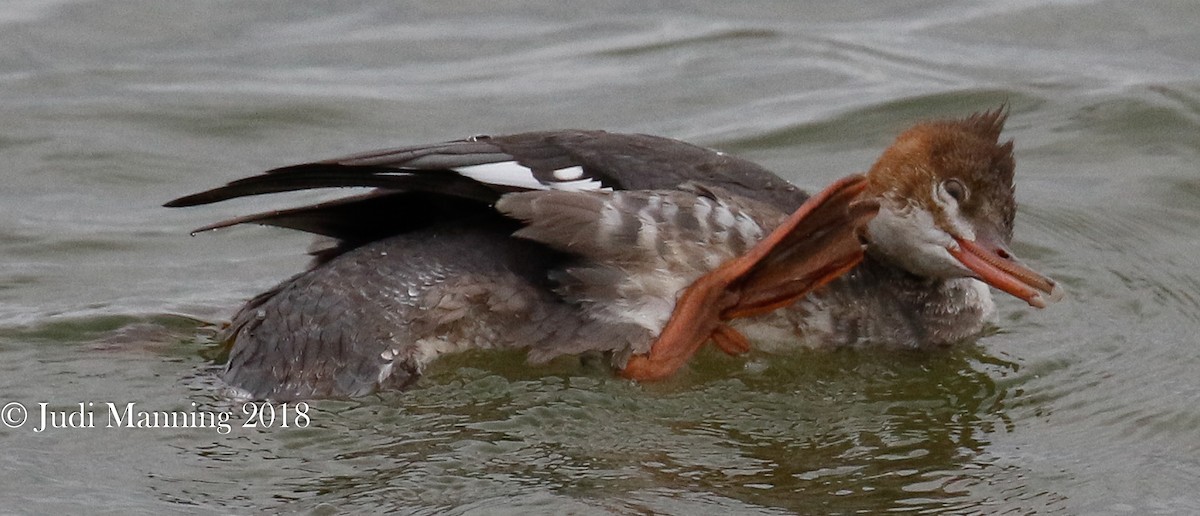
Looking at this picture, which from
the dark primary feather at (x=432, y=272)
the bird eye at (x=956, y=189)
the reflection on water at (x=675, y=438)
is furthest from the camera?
the bird eye at (x=956, y=189)

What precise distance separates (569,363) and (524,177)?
2.10 ft

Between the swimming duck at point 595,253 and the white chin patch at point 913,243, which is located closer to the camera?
the swimming duck at point 595,253

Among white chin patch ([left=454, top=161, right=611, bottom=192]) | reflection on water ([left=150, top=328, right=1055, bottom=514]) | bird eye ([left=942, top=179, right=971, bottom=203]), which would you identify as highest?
white chin patch ([left=454, top=161, right=611, bottom=192])

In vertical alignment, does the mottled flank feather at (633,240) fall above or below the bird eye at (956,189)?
below

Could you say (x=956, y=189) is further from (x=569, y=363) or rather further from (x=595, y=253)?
(x=569, y=363)

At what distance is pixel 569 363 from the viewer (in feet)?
18.8

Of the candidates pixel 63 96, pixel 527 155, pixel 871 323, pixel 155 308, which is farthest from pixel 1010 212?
pixel 63 96

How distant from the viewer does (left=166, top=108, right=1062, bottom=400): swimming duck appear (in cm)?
554

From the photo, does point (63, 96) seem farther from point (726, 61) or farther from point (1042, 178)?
point (1042, 178)

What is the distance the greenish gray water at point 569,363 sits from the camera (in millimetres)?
5039

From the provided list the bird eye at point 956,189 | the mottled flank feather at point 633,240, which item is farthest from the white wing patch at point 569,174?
the bird eye at point 956,189

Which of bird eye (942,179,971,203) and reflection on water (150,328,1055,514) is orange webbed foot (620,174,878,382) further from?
bird eye (942,179,971,203)

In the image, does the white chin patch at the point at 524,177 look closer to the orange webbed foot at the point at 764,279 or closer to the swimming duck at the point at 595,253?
the swimming duck at the point at 595,253

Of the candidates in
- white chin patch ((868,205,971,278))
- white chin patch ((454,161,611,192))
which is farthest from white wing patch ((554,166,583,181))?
white chin patch ((868,205,971,278))
